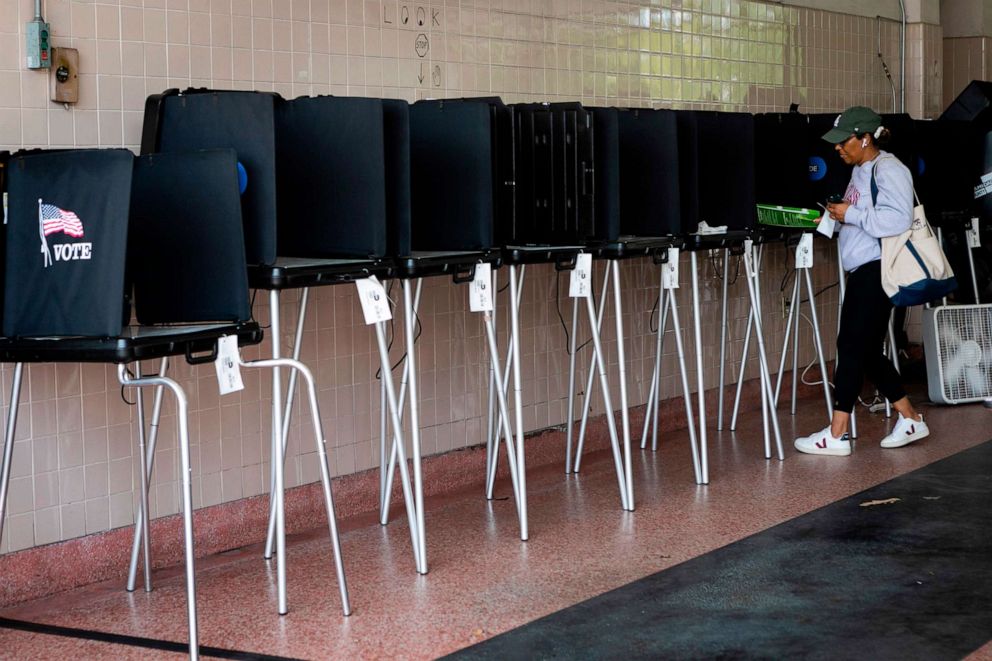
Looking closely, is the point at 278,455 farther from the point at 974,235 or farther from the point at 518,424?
the point at 974,235

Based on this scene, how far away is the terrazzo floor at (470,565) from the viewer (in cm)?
322

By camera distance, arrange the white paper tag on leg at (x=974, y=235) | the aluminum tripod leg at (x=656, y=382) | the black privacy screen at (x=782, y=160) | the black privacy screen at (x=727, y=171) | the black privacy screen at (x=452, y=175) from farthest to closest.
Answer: the white paper tag on leg at (x=974, y=235) → the black privacy screen at (x=782, y=160) → the aluminum tripod leg at (x=656, y=382) → the black privacy screen at (x=727, y=171) → the black privacy screen at (x=452, y=175)

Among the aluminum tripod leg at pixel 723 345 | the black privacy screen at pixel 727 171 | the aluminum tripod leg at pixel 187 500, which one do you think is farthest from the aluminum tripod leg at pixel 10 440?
the aluminum tripod leg at pixel 723 345

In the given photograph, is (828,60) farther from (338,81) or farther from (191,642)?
(191,642)

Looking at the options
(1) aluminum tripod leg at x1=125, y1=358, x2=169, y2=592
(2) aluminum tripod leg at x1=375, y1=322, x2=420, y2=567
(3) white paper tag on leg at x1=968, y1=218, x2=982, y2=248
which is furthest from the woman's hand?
(1) aluminum tripod leg at x1=125, y1=358, x2=169, y2=592

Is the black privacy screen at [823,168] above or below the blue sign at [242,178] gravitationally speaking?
above

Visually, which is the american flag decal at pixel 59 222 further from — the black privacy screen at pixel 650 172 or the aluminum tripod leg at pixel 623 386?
the black privacy screen at pixel 650 172

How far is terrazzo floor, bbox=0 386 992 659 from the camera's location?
3.22 m

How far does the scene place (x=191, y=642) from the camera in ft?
9.27

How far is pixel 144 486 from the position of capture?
3.47 metres

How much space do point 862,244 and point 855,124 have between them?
0.48 meters

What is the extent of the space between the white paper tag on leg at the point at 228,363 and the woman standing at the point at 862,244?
119 inches

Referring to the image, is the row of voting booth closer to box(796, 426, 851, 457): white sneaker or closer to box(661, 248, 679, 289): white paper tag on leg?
box(661, 248, 679, 289): white paper tag on leg

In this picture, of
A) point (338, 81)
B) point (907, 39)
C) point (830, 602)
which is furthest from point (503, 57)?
point (907, 39)
